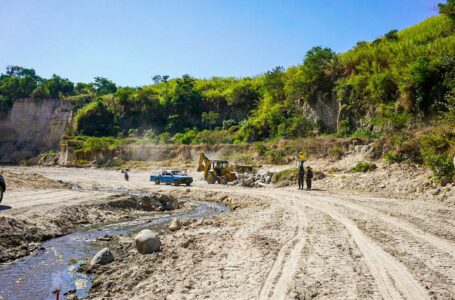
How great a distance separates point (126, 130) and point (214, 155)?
88.6ft

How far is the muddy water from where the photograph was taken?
7.05 m

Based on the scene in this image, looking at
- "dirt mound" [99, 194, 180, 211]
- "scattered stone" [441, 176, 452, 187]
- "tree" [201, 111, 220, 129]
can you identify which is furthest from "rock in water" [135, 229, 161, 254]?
"tree" [201, 111, 220, 129]

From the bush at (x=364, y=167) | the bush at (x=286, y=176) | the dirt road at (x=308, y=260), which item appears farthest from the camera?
the bush at (x=286, y=176)

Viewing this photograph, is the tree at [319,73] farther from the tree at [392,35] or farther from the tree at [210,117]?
the tree at [210,117]

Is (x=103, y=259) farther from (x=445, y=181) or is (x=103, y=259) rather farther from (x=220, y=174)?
(x=220, y=174)

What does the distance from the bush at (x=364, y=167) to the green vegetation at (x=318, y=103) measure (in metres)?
1.25

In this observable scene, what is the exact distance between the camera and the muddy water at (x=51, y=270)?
7.05 metres

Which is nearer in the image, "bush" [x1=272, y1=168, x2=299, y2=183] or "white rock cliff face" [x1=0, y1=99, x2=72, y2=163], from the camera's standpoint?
"bush" [x1=272, y1=168, x2=299, y2=183]

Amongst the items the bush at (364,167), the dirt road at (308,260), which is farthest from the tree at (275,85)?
the dirt road at (308,260)

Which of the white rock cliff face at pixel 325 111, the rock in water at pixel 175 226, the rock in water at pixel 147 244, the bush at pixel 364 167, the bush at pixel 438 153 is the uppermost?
the white rock cliff face at pixel 325 111

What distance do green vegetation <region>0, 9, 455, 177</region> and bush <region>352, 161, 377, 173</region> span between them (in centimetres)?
125

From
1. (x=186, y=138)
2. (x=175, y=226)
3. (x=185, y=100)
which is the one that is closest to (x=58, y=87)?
(x=185, y=100)

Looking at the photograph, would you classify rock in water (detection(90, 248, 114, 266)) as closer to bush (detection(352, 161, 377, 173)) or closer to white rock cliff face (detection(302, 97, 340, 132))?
bush (detection(352, 161, 377, 173))

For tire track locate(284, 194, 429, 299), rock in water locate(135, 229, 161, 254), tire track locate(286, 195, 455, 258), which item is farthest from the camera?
rock in water locate(135, 229, 161, 254)
